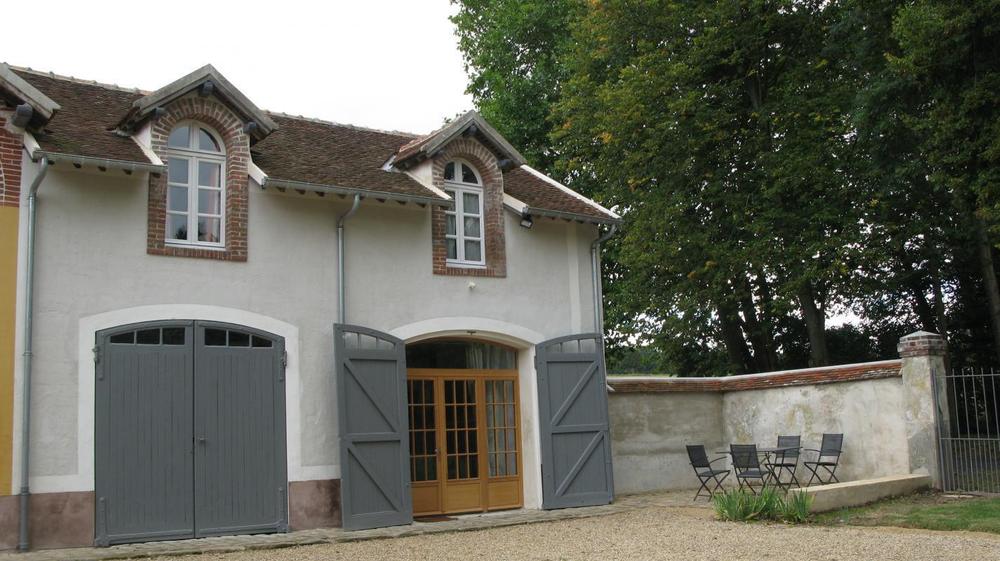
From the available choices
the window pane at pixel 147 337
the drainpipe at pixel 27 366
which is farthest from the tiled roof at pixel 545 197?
the drainpipe at pixel 27 366

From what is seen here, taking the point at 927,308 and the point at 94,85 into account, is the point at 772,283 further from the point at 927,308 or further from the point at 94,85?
the point at 94,85

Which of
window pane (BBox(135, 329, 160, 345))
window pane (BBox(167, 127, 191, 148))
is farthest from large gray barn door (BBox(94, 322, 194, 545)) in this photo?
window pane (BBox(167, 127, 191, 148))

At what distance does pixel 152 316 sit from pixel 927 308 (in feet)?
62.2

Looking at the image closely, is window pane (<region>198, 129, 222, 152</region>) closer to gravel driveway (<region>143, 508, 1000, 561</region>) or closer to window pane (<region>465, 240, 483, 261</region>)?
window pane (<region>465, 240, 483, 261</region>)

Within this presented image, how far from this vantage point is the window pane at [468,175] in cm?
1417

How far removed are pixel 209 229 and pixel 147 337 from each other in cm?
158

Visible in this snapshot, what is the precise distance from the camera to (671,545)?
391 inches

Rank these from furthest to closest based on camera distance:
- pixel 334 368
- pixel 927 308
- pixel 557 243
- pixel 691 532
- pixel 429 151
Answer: pixel 927 308
pixel 557 243
pixel 429 151
pixel 334 368
pixel 691 532

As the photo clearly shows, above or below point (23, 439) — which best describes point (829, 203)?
above

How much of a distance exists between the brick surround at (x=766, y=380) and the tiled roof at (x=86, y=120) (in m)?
8.28

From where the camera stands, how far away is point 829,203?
18.8 meters

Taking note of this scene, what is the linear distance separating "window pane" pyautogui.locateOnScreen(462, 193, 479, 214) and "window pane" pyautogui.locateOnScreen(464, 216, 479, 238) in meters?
0.09

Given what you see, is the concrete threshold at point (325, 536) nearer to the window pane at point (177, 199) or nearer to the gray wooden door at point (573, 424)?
the gray wooden door at point (573, 424)

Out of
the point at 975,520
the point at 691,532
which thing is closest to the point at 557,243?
the point at 691,532
